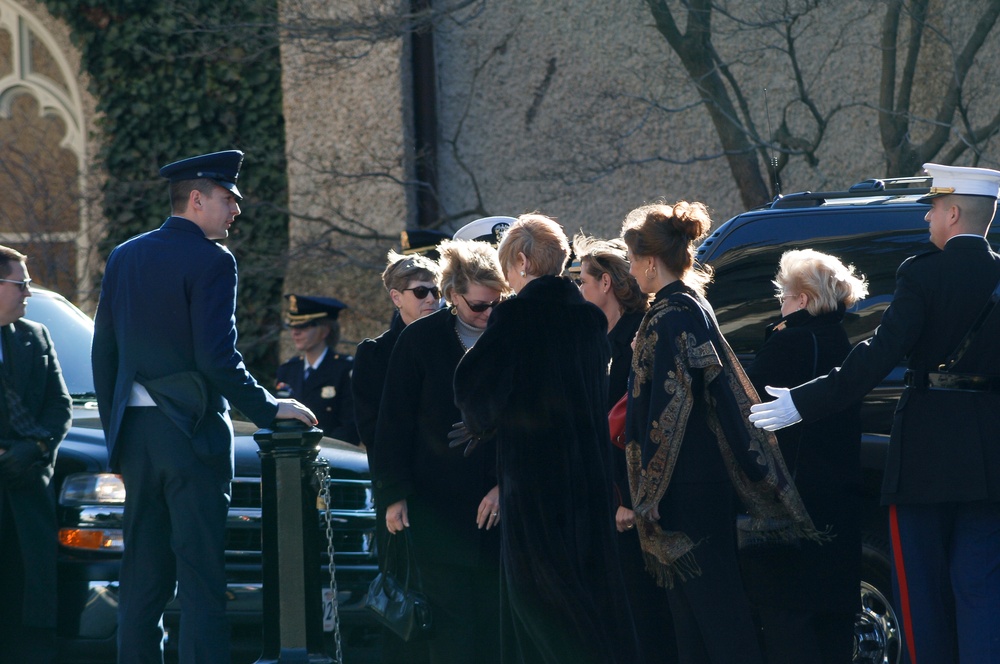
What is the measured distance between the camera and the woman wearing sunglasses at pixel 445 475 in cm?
475

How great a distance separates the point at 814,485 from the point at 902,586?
536 millimetres

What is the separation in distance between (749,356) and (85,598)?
10.1 feet

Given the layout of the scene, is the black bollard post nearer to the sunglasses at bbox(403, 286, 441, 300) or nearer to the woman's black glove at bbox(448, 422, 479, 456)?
the woman's black glove at bbox(448, 422, 479, 456)

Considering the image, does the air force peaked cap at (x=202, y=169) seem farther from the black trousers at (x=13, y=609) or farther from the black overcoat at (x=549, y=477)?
the black trousers at (x=13, y=609)

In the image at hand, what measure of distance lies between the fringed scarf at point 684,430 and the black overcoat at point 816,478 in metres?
0.37

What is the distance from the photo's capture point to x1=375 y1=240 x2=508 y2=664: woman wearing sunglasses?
187 inches

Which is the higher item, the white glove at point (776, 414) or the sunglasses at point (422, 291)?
the sunglasses at point (422, 291)

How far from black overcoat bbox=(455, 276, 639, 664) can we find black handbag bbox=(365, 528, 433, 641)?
0.46 metres

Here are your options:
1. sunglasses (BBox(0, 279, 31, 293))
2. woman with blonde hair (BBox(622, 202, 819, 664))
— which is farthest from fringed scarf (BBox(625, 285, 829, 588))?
sunglasses (BBox(0, 279, 31, 293))

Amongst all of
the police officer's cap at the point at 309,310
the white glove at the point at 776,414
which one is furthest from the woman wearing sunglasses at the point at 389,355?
the police officer's cap at the point at 309,310

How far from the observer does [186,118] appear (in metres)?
12.1

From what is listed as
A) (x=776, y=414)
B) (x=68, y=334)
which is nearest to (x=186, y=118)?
(x=68, y=334)

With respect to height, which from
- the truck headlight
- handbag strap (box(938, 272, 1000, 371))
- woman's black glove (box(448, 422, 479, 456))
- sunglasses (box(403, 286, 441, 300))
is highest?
sunglasses (box(403, 286, 441, 300))

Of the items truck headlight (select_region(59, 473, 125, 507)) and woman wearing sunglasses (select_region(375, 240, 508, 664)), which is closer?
woman wearing sunglasses (select_region(375, 240, 508, 664))
